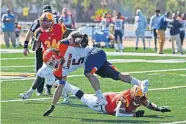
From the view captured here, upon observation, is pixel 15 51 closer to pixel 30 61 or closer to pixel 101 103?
pixel 30 61

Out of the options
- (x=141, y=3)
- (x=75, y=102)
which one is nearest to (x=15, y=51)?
(x=75, y=102)

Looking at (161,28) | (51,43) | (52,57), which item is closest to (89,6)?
(161,28)

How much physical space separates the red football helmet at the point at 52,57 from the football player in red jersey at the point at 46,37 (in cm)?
69

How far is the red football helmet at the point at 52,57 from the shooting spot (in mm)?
13812

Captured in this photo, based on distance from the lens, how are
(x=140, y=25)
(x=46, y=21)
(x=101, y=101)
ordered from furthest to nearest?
(x=140, y=25)
(x=46, y=21)
(x=101, y=101)

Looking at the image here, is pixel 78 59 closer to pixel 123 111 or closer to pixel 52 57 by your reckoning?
pixel 52 57

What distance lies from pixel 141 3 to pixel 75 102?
5438cm

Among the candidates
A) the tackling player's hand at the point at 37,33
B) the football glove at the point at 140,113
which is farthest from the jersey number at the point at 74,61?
the tackling player's hand at the point at 37,33

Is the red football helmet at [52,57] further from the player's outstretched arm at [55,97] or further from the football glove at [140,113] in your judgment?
the football glove at [140,113]

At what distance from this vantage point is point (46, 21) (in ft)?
49.0

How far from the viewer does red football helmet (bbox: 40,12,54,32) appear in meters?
14.9

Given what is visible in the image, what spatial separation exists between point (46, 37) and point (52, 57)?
4.87 feet

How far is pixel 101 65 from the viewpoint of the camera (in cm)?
1352

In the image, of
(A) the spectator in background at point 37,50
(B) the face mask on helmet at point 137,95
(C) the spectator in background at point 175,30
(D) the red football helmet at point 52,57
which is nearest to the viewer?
(B) the face mask on helmet at point 137,95
